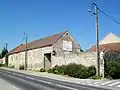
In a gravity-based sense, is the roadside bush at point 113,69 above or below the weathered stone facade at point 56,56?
below

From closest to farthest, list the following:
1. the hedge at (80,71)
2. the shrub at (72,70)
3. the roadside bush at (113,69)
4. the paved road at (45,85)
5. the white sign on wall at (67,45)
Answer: the paved road at (45,85) < the roadside bush at (113,69) < the hedge at (80,71) < the shrub at (72,70) < the white sign on wall at (67,45)

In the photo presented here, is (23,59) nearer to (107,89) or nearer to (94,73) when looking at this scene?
(94,73)

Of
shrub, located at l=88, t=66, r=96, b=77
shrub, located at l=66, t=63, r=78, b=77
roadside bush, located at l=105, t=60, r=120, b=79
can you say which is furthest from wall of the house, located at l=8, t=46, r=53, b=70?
roadside bush, located at l=105, t=60, r=120, b=79

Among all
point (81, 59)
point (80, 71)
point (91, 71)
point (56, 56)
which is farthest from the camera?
point (56, 56)

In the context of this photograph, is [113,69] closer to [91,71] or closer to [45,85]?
[91,71]

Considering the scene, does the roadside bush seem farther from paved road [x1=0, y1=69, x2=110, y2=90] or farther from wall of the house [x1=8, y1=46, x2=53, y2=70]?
wall of the house [x1=8, y1=46, x2=53, y2=70]

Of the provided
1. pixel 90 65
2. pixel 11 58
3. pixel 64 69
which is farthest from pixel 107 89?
pixel 11 58

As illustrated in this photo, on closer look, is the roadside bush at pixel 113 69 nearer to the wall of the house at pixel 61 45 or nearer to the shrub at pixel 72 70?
the shrub at pixel 72 70

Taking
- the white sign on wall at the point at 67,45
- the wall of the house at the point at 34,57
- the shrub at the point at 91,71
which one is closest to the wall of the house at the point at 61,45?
the white sign on wall at the point at 67,45

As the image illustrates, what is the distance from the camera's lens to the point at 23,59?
69562 millimetres

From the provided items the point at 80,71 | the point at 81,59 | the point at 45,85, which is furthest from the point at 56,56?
the point at 45,85

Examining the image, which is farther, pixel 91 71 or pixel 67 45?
pixel 67 45

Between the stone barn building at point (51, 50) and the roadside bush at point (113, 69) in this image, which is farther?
the stone barn building at point (51, 50)

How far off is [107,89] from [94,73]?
13475mm
